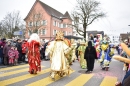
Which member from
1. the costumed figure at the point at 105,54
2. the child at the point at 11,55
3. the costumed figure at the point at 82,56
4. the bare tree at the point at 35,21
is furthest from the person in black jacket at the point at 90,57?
the bare tree at the point at 35,21

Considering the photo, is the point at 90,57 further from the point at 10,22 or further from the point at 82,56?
the point at 10,22

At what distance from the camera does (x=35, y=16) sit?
3797cm

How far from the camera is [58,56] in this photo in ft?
24.4

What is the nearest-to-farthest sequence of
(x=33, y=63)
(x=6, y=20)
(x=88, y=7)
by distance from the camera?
(x=33, y=63) < (x=88, y=7) < (x=6, y=20)

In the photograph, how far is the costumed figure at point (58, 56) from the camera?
24.0 ft

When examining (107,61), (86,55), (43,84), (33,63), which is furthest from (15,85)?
(107,61)

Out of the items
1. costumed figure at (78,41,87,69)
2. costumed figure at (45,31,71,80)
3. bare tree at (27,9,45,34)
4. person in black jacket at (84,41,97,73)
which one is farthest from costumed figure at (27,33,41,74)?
bare tree at (27,9,45,34)

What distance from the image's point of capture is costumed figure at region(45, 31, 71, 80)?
730cm

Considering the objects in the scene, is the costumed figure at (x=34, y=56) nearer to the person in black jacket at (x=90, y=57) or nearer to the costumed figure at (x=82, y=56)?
the person in black jacket at (x=90, y=57)

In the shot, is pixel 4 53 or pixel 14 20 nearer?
pixel 4 53

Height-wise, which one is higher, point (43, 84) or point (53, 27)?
point (53, 27)

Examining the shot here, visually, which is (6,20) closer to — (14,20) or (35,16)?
(14,20)

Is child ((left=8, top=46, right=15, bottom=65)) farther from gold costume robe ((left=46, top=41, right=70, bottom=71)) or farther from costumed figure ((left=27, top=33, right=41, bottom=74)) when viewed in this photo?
gold costume robe ((left=46, top=41, right=70, bottom=71))

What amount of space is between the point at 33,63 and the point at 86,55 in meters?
3.16
